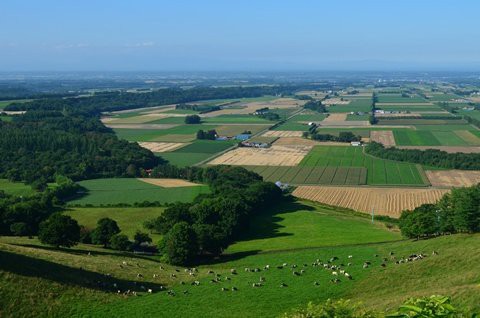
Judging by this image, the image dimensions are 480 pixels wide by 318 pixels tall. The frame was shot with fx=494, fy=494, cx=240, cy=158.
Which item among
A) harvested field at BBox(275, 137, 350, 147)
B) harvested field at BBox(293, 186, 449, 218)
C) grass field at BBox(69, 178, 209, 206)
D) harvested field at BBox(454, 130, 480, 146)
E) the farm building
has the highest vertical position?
harvested field at BBox(454, 130, 480, 146)

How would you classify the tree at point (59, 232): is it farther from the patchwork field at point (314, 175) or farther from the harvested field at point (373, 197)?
the patchwork field at point (314, 175)

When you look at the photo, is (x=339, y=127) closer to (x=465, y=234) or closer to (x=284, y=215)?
(x=284, y=215)

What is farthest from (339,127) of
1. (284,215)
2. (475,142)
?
(284,215)

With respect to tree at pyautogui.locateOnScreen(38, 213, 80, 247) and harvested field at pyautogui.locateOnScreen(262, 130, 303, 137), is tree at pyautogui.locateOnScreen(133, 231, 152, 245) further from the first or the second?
harvested field at pyautogui.locateOnScreen(262, 130, 303, 137)

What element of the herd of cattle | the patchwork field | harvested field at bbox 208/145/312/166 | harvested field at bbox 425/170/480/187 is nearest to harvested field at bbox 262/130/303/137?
harvested field at bbox 208/145/312/166

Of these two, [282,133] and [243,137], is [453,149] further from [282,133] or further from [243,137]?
[243,137]
